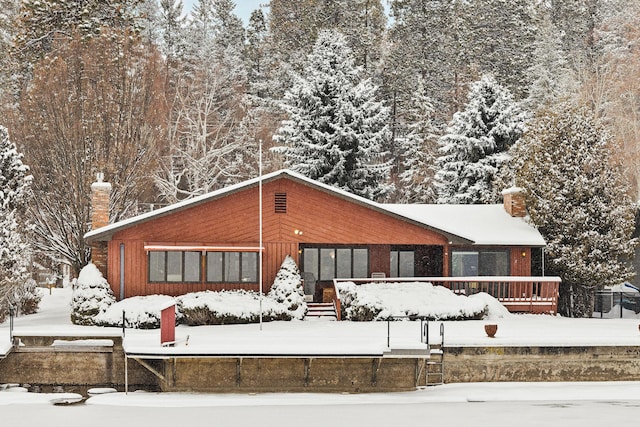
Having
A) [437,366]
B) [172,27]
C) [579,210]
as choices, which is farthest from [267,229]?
[172,27]

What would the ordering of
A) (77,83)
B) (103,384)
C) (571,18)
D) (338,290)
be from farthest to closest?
(571,18), (77,83), (338,290), (103,384)

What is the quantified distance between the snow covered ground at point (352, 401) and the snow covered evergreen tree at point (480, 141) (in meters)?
19.1

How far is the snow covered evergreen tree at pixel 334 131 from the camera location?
139 feet

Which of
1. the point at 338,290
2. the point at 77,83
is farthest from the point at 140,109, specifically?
the point at 338,290

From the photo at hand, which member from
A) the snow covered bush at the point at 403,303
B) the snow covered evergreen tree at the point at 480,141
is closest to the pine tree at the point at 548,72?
the snow covered evergreen tree at the point at 480,141

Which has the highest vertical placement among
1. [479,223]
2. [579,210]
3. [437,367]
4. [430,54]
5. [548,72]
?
[430,54]

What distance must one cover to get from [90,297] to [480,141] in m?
23.5

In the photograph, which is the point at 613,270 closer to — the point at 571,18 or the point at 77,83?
the point at 77,83

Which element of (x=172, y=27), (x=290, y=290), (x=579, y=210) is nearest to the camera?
(x=290, y=290)

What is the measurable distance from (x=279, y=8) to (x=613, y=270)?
34.2 meters

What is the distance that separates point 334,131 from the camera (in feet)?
142

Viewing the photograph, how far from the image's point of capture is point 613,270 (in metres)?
29.8

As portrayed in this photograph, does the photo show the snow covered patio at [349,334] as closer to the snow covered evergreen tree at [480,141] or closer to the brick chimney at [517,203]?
the brick chimney at [517,203]

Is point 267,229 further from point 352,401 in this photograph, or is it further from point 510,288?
point 352,401
